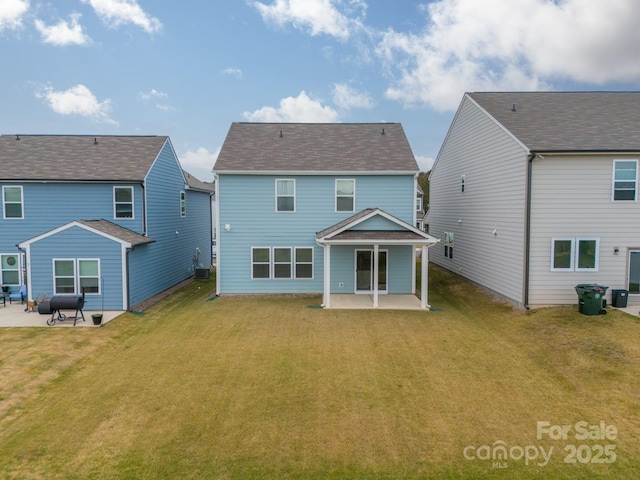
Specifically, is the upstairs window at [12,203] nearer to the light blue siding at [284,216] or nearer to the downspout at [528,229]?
the light blue siding at [284,216]

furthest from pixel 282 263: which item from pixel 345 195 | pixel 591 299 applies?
pixel 591 299

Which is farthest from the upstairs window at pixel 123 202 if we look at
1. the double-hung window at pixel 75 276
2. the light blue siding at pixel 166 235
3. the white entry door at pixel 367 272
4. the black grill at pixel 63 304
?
the white entry door at pixel 367 272

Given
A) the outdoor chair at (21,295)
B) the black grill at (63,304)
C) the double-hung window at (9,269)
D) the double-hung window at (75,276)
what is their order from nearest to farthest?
the black grill at (63,304), the double-hung window at (75,276), the outdoor chair at (21,295), the double-hung window at (9,269)

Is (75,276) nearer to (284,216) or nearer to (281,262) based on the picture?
(281,262)

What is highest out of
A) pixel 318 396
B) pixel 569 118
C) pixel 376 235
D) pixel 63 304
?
pixel 569 118

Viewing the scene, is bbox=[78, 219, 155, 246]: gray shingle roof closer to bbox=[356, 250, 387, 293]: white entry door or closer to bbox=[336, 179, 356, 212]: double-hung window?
bbox=[336, 179, 356, 212]: double-hung window
